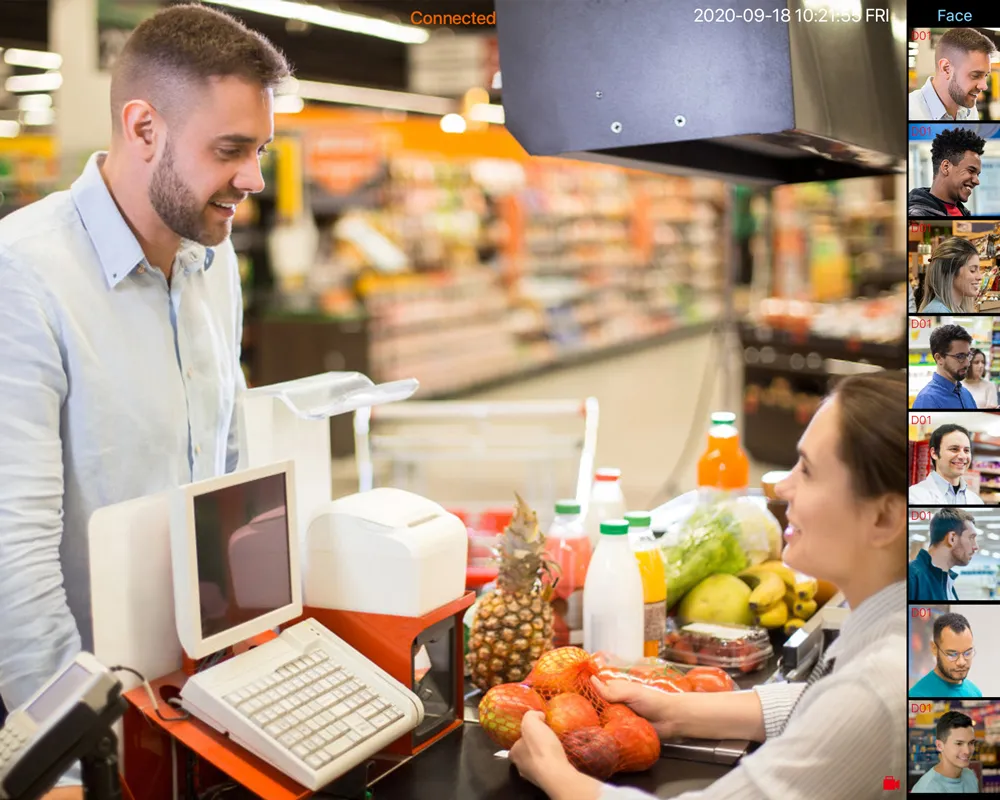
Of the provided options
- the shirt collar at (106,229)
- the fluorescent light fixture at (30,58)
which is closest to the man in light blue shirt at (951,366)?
the shirt collar at (106,229)

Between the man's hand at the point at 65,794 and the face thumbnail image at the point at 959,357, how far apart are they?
136 cm

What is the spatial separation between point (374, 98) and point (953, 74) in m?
10.8

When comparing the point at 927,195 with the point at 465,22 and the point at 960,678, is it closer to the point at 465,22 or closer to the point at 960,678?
the point at 960,678

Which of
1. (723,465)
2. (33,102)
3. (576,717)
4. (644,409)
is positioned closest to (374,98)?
(33,102)

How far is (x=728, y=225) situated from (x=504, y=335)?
6214mm

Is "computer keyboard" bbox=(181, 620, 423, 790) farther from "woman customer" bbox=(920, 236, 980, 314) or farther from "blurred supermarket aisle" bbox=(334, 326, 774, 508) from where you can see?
"blurred supermarket aisle" bbox=(334, 326, 774, 508)

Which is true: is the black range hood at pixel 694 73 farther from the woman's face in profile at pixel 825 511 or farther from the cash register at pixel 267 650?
the cash register at pixel 267 650

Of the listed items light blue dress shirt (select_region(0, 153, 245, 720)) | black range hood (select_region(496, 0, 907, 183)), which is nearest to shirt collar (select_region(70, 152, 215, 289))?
light blue dress shirt (select_region(0, 153, 245, 720))

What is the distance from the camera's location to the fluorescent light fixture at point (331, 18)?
7.62 meters

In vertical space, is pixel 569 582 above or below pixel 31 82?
below

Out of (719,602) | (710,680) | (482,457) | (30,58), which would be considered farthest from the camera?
(30,58)

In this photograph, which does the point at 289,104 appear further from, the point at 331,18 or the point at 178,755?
the point at 178,755

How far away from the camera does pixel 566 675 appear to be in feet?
6.06

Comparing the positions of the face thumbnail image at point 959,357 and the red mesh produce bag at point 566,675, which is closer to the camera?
the face thumbnail image at point 959,357
